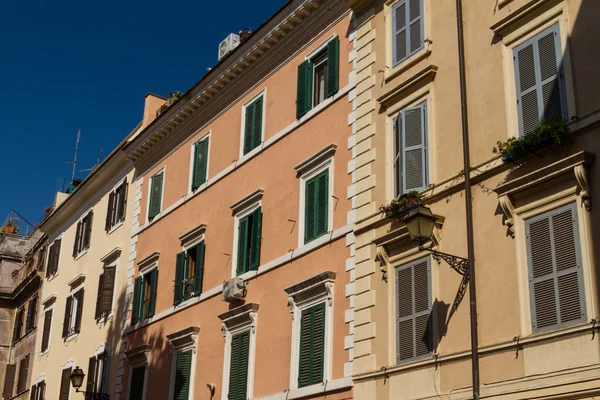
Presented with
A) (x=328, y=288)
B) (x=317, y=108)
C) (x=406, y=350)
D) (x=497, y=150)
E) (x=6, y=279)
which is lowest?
(x=406, y=350)

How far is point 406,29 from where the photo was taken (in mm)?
17500

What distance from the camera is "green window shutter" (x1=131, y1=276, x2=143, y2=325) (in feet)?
83.5

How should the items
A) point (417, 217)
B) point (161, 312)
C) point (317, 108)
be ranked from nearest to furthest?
point (417, 217), point (317, 108), point (161, 312)

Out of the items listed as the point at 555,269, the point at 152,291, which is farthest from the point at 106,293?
the point at 555,269

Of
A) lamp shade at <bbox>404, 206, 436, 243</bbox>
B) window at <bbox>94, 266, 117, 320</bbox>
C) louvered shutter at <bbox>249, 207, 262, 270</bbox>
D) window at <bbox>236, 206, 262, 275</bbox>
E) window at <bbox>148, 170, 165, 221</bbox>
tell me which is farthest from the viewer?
window at <bbox>94, 266, 117, 320</bbox>

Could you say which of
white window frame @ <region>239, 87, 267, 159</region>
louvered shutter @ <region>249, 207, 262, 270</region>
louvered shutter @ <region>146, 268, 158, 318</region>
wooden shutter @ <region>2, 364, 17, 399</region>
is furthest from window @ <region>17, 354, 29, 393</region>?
louvered shutter @ <region>249, 207, 262, 270</region>

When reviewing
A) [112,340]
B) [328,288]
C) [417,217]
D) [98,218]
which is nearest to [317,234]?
[328,288]

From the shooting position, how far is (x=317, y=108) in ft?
64.8

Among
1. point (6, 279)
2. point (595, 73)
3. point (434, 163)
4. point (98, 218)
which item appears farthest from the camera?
point (6, 279)

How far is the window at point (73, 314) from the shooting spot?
99.6ft

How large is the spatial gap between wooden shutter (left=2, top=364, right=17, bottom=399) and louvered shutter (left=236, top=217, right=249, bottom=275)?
2076 centimetres

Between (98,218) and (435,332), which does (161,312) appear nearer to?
(98,218)

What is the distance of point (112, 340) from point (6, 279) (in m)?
18.7

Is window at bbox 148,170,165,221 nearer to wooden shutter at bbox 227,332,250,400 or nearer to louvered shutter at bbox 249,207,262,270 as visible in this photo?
louvered shutter at bbox 249,207,262,270
